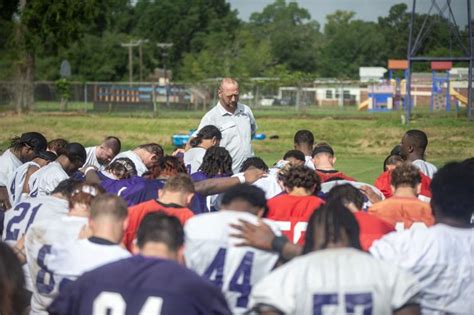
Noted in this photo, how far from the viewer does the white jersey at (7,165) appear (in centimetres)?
1174

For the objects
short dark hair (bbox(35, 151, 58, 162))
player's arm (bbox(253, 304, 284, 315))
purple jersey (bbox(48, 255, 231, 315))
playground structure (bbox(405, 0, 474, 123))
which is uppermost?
playground structure (bbox(405, 0, 474, 123))

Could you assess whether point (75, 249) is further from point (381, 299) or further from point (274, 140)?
point (274, 140)

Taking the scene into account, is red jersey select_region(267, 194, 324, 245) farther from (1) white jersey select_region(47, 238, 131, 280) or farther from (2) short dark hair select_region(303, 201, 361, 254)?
(2) short dark hair select_region(303, 201, 361, 254)

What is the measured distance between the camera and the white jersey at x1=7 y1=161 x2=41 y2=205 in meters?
11.0

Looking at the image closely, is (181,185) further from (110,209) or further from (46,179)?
(46,179)

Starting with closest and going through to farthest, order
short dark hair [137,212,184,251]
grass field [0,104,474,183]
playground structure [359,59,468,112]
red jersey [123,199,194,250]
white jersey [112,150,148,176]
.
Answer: short dark hair [137,212,184,251], red jersey [123,199,194,250], white jersey [112,150,148,176], grass field [0,104,474,183], playground structure [359,59,468,112]

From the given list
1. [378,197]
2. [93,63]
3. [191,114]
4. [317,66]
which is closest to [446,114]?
[191,114]

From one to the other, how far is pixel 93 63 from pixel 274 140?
223 feet

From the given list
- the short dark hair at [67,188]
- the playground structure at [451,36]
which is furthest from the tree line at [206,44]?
the short dark hair at [67,188]

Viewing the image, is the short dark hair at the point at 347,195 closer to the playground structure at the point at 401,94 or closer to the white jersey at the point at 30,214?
the white jersey at the point at 30,214

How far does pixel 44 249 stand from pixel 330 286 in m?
2.59

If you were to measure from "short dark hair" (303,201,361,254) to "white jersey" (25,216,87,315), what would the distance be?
2062 millimetres

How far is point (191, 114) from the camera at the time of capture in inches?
1950

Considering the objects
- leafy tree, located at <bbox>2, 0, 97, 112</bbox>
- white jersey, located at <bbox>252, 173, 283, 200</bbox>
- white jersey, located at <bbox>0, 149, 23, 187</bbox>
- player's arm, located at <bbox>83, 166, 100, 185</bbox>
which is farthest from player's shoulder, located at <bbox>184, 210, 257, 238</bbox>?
leafy tree, located at <bbox>2, 0, 97, 112</bbox>
